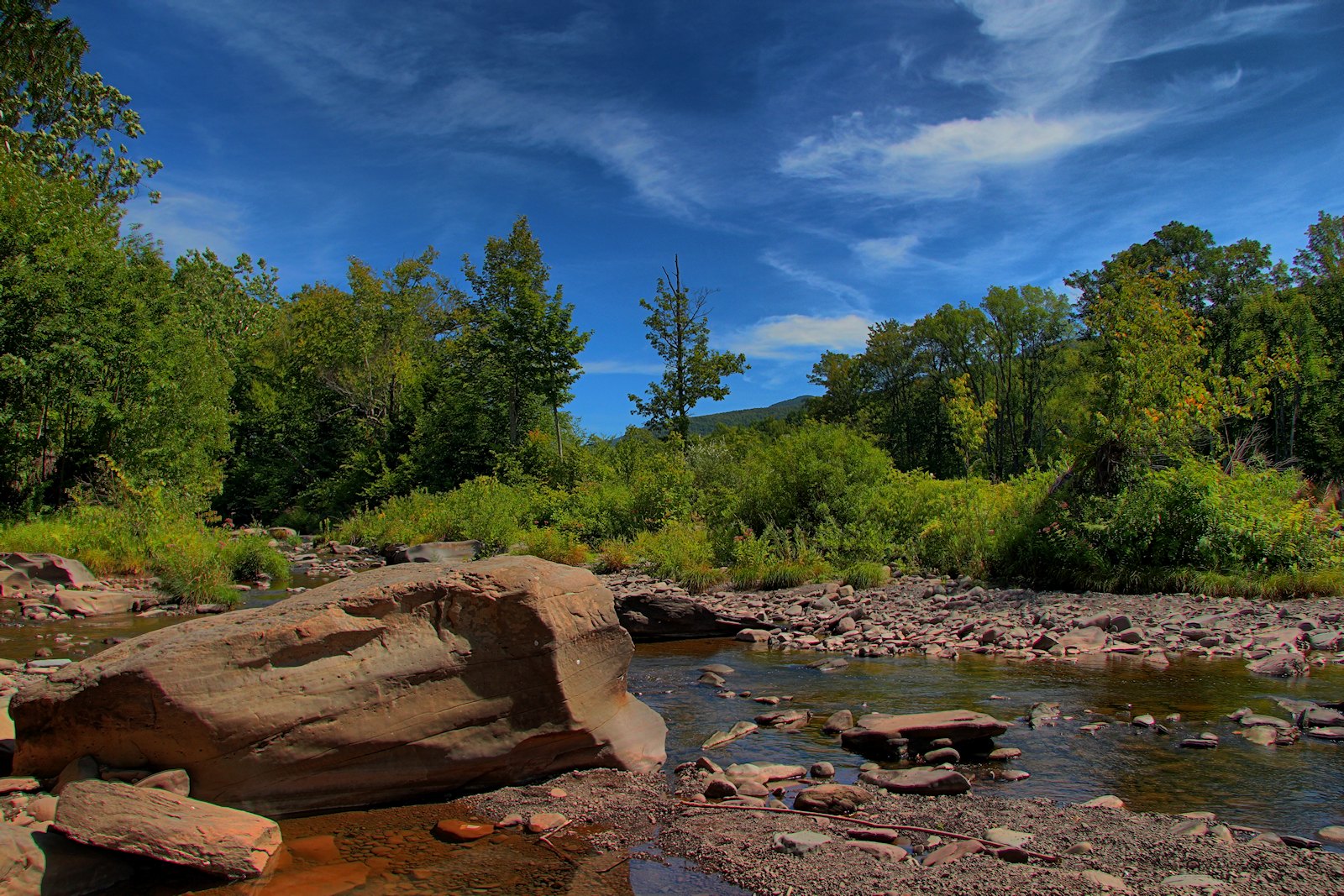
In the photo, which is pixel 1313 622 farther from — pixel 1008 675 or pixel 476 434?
pixel 476 434

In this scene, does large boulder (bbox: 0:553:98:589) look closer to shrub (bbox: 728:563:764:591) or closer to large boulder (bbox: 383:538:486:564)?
large boulder (bbox: 383:538:486:564)

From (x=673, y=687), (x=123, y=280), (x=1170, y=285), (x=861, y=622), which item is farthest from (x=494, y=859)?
(x=123, y=280)

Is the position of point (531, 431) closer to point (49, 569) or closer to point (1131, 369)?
point (49, 569)

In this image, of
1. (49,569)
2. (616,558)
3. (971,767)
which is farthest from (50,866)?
(616,558)

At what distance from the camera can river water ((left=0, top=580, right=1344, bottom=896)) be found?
4.28 m

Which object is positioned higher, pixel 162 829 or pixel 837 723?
pixel 162 829

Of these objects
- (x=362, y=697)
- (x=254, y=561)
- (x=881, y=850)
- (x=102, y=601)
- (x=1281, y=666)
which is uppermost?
(x=254, y=561)

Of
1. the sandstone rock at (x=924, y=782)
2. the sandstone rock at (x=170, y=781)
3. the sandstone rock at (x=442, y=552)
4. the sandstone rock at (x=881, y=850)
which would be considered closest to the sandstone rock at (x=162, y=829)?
the sandstone rock at (x=170, y=781)

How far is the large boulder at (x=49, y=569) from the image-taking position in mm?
14070

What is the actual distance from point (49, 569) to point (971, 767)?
16.0 meters

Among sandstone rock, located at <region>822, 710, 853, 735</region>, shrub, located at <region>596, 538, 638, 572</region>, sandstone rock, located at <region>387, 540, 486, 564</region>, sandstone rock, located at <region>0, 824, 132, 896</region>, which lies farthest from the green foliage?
sandstone rock, located at <region>822, 710, 853, 735</region>

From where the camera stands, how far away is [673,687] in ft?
28.7

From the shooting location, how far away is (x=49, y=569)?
1432cm

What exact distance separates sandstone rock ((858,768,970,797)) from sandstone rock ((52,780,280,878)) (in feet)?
12.6
